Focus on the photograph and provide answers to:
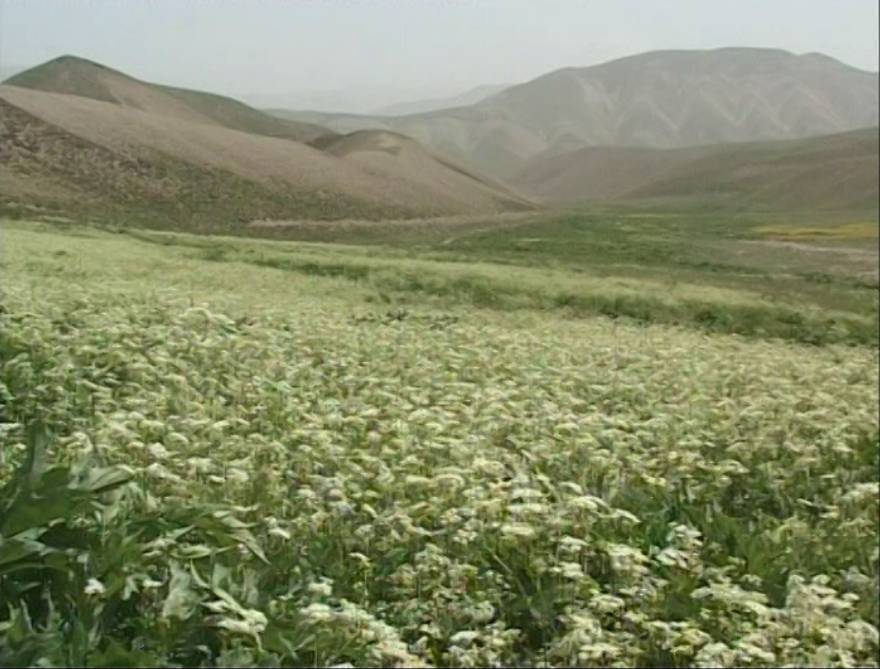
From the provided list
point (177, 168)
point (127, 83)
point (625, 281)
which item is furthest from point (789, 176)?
point (625, 281)

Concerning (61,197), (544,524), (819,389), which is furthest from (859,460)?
(61,197)

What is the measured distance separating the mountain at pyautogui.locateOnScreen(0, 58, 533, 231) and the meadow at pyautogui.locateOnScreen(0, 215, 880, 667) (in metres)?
28.6

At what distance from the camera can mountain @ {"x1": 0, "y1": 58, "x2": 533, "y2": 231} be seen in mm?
48344

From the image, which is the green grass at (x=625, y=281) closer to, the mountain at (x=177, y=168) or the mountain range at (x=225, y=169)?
the mountain range at (x=225, y=169)

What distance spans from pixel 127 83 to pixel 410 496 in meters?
117

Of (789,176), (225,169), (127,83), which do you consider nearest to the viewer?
(225,169)

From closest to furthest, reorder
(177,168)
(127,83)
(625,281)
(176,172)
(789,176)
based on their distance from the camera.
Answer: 1. (625,281)
2. (176,172)
3. (177,168)
4. (127,83)
5. (789,176)

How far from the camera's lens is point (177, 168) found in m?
61.2

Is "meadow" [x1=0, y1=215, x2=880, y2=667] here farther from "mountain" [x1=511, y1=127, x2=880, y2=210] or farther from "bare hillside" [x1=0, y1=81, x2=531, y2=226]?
"mountain" [x1=511, y1=127, x2=880, y2=210]

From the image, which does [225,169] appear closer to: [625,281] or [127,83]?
[625,281]

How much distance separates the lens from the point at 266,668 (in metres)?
3.52

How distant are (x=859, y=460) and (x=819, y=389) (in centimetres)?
263

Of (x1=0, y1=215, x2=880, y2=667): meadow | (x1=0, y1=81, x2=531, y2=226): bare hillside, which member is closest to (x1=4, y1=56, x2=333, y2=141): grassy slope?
(x1=0, y1=81, x2=531, y2=226): bare hillside

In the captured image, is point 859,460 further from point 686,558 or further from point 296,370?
point 296,370
